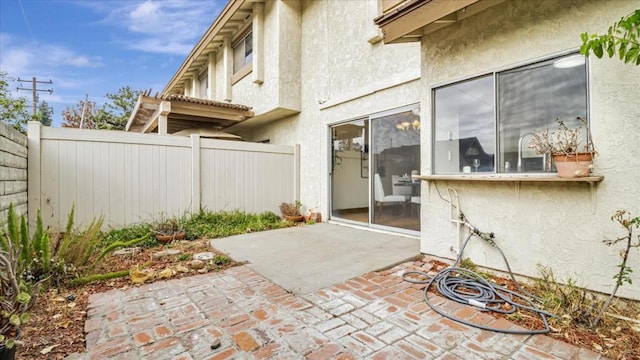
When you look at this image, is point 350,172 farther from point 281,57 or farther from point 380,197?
point 281,57

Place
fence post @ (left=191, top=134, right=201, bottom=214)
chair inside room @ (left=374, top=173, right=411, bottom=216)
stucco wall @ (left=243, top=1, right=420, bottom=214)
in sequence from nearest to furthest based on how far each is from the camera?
1. stucco wall @ (left=243, top=1, right=420, bottom=214)
2. chair inside room @ (left=374, top=173, right=411, bottom=216)
3. fence post @ (left=191, top=134, right=201, bottom=214)

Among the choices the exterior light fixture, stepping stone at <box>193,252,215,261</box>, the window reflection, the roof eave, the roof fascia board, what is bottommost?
stepping stone at <box>193,252,215,261</box>

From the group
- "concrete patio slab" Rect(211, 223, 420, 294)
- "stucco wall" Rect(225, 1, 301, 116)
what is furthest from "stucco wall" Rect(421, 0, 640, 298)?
"stucco wall" Rect(225, 1, 301, 116)

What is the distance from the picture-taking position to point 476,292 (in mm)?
3002

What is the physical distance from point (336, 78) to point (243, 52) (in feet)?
14.2

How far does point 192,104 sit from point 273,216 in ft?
11.9

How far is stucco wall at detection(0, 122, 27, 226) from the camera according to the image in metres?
3.59

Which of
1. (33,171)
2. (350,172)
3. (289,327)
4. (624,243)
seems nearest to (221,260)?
(289,327)

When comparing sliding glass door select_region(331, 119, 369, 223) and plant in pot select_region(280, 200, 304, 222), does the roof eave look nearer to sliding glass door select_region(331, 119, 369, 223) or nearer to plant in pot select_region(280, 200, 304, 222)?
sliding glass door select_region(331, 119, 369, 223)

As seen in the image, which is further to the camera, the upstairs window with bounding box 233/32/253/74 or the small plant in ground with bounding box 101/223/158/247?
the upstairs window with bounding box 233/32/253/74

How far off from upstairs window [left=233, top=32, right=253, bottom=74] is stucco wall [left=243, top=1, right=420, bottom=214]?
7.34 ft

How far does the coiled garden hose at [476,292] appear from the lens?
2471 millimetres

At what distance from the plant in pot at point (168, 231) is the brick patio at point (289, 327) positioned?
2.22 meters


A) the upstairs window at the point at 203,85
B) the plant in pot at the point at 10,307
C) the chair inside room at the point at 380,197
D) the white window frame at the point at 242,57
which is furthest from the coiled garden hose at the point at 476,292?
the upstairs window at the point at 203,85
